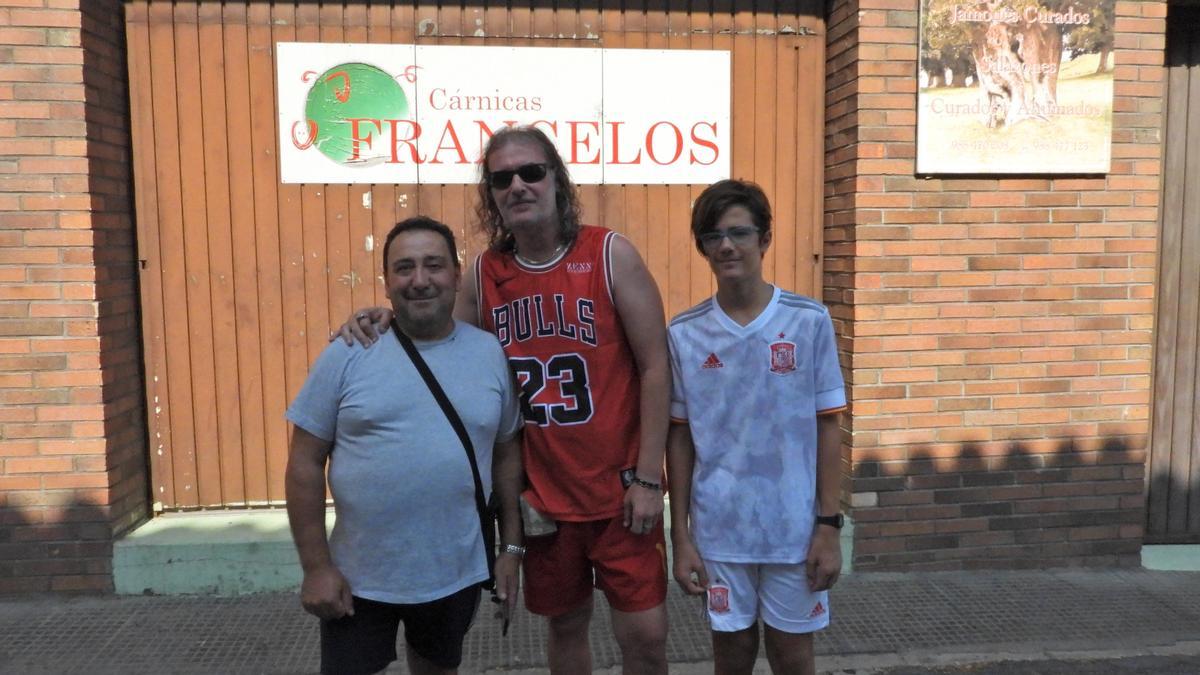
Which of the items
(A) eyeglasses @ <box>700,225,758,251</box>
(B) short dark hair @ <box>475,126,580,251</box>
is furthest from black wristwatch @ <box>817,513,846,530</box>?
(B) short dark hair @ <box>475,126,580,251</box>

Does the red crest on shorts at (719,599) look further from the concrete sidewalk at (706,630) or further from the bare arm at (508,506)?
the concrete sidewalk at (706,630)

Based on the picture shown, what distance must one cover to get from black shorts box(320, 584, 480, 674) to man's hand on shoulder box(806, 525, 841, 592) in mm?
911

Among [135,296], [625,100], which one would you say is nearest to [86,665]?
[135,296]

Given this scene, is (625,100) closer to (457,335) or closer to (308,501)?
(457,335)

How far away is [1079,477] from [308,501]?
12.8 feet

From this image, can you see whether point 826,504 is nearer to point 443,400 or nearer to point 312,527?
point 443,400

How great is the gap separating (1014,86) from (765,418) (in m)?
2.84

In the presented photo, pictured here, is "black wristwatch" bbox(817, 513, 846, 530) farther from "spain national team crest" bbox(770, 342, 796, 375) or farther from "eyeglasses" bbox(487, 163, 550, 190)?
"eyeglasses" bbox(487, 163, 550, 190)

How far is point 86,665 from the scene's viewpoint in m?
3.53

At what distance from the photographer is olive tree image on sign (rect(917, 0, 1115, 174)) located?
4270 mm

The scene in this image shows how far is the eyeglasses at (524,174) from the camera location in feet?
7.98

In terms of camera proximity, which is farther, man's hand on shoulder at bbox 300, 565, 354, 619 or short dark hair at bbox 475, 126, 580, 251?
short dark hair at bbox 475, 126, 580, 251

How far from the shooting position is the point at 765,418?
2404 millimetres

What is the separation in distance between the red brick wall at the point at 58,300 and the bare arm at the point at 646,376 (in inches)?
108
